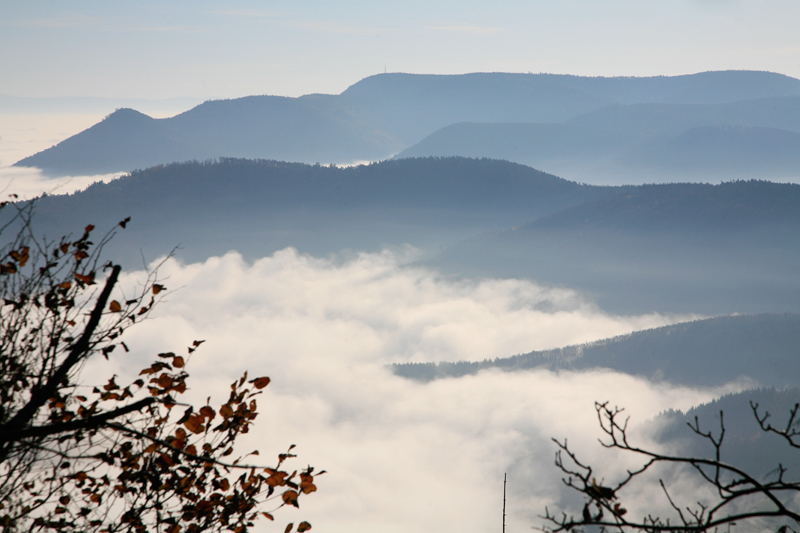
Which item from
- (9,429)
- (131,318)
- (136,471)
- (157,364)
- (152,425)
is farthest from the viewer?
(152,425)

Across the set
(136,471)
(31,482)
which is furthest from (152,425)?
(31,482)

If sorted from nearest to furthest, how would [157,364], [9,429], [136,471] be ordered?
[9,429], [157,364], [136,471]

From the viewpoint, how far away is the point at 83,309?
1012 cm

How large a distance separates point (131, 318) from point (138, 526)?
359 cm

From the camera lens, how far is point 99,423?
5.68 meters

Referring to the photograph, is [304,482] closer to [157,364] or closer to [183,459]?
[183,459]

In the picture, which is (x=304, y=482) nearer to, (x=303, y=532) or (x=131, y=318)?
(x=303, y=532)

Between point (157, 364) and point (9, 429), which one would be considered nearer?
Answer: point (9, 429)

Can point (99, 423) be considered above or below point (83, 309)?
below

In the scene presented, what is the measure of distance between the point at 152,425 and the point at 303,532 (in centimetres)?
341

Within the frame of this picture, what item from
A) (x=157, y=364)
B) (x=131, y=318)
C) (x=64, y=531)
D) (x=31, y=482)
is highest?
(x=131, y=318)

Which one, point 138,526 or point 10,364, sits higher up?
point 10,364

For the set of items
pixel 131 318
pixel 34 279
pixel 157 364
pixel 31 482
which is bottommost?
pixel 31 482

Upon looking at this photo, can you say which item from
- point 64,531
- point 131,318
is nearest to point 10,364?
point 131,318
